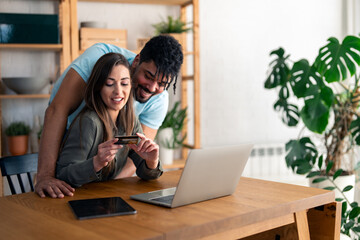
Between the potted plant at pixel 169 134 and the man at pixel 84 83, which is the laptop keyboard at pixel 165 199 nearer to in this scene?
the man at pixel 84 83

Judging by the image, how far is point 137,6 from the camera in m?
3.82

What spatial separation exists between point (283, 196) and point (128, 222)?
21.5 inches

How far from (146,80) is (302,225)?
2.67ft

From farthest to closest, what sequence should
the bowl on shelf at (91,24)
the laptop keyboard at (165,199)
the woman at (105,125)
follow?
the bowl on shelf at (91,24)
the woman at (105,125)
the laptop keyboard at (165,199)

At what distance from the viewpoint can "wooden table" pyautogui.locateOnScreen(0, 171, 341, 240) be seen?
1059mm

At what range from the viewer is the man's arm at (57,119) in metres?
1.67

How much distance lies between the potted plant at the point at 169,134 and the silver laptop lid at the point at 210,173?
6.98 ft

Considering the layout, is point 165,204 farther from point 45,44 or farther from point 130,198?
point 45,44

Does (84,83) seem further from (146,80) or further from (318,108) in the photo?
(318,108)

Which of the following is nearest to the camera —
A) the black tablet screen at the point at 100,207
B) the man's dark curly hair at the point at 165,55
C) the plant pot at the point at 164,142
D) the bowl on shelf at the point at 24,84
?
the black tablet screen at the point at 100,207

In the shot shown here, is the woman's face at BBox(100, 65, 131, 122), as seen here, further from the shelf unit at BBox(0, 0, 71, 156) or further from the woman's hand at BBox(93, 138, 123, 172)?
the shelf unit at BBox(0, 0, 71, 156)

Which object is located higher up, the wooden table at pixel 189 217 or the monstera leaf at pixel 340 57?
the monstera leaf at pixel 340 57

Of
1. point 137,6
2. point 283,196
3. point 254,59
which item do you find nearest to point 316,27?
point 254,59

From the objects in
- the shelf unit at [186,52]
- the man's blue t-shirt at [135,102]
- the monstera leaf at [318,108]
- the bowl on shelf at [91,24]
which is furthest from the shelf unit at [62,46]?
the monstera leaf at [318,108]
